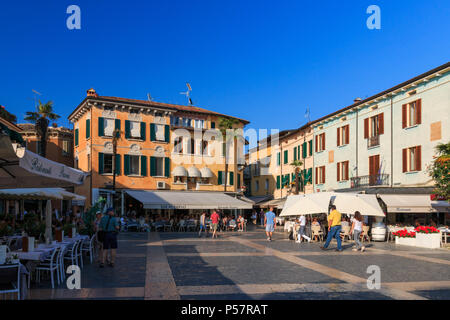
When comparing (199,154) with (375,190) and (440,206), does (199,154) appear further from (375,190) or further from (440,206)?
(440,206)

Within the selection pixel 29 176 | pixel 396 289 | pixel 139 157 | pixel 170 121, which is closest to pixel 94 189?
pixel 139 157

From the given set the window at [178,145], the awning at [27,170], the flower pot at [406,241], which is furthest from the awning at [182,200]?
the awning at [27,170]

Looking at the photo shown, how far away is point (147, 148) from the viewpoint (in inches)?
1404

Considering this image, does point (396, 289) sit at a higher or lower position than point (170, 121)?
lower

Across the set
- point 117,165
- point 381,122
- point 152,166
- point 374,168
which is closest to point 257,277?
point 374,168

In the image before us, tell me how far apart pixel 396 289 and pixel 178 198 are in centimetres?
2410

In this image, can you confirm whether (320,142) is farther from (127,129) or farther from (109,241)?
(109,241)

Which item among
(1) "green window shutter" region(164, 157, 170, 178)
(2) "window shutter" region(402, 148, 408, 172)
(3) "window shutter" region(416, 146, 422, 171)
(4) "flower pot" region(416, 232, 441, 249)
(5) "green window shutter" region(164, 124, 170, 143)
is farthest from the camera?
(5) "green window shutter" region(164, 124, 170, 143)

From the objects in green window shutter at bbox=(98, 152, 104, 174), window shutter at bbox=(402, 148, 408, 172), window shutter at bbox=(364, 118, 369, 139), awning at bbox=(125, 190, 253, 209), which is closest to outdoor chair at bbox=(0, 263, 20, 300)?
awning at bbox=(125, 190, 253, 209)

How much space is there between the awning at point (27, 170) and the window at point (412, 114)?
1973 centimetres

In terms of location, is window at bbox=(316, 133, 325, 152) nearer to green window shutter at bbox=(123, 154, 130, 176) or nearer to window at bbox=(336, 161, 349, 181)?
window at bbox=(336, 161, 349, 181)

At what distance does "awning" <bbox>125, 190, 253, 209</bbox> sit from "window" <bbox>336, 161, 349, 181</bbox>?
23.0 ft

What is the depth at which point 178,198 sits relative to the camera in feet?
104

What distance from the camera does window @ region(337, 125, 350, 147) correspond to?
104 feet
